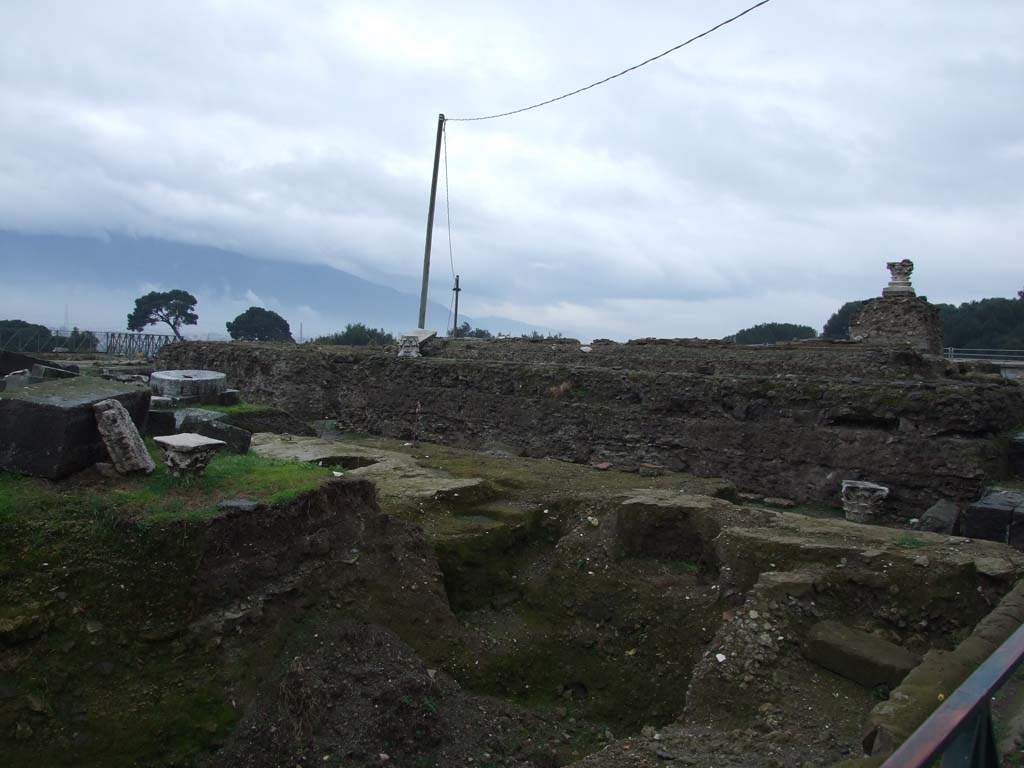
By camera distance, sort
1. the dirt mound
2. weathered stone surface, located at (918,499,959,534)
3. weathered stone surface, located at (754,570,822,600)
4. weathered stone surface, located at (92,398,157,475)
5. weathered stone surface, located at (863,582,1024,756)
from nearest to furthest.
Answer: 1. weathered stone surface, located at (863,582,1024,756)
2. the dirt mound
3. weathered stone surface, located at (754,570,822,600)
4. weathered stone surface, located at (92,398,157,475)
5. weathered stone surface, located at (918,499,959,534)

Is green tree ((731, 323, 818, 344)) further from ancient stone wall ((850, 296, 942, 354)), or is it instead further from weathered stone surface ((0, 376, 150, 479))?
weathered stone surface ((0, 376, 150, 479))

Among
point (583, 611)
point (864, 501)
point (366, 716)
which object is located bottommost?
point (366, 716)

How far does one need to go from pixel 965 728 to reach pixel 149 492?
4688mm

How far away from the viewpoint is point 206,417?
820 cm

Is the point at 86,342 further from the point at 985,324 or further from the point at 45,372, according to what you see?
the point at 985,324

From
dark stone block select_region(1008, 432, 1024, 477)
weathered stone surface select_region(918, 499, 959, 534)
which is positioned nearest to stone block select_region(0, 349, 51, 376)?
weathered stone surface select_region(918, 499, 959, 534)

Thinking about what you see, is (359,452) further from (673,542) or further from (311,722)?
(311,722)

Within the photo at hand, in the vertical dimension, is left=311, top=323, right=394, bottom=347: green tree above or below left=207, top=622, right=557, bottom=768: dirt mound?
above

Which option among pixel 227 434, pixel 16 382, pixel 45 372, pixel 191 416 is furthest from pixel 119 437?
pixel 191 416

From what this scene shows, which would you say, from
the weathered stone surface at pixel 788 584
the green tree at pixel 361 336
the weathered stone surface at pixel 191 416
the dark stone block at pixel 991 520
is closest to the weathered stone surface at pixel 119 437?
the weathered stone surface at pixel 191 416

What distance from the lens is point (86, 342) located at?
29.8 m

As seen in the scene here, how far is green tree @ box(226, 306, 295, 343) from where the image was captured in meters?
41.2

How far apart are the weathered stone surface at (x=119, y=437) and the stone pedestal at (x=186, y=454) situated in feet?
0.54

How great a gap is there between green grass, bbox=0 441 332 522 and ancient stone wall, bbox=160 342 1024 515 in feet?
21.1
